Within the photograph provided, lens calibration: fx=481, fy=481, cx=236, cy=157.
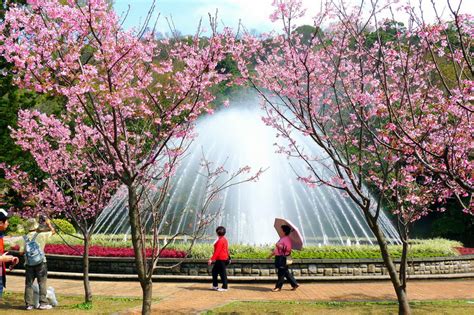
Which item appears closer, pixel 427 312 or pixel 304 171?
pixel 427 312

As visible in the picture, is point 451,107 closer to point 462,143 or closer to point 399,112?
point 399,112

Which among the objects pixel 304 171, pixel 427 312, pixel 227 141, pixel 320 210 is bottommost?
pixel 427 312

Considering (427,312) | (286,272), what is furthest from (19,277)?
(427,312)

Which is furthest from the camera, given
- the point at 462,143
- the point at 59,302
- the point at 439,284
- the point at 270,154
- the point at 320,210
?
the point at 270,154

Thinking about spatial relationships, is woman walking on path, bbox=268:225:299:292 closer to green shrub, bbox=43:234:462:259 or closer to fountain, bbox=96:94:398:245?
green shrub, bbox=43:234:462:259

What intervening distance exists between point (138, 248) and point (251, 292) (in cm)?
618

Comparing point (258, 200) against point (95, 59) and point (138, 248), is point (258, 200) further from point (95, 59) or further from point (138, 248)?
point (95, 59)

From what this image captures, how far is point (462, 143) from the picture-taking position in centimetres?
918

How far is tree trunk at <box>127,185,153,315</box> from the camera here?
7254 mm

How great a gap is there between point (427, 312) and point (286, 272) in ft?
13.5

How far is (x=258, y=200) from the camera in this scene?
958 inches

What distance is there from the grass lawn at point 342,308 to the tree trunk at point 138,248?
106 inches

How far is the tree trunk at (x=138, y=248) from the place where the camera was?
286 inches

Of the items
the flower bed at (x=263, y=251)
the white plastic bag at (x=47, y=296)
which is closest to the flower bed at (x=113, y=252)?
the flower bed at (x=263, y=251)
